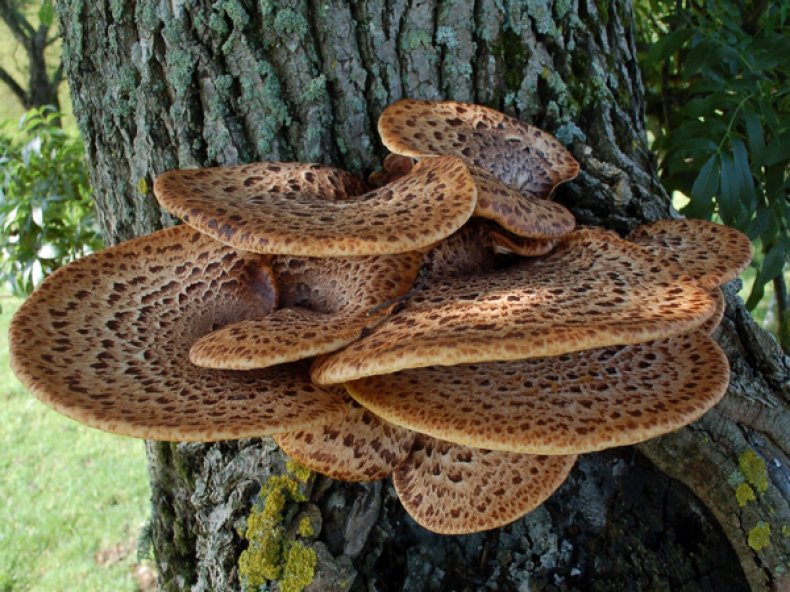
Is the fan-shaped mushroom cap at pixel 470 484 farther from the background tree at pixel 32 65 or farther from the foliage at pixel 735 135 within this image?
the background tree at pixel 32 65

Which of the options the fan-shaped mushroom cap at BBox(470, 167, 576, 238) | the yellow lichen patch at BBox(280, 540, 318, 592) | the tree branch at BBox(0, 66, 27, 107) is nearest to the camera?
the fan-shaped mushroom cap at BBox(470, 167, 576, 238)

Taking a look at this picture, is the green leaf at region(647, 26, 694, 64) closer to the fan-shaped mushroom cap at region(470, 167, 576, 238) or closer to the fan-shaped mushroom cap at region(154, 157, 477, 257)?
the fan-shaped mushroom cap at region(470, 167, 576, 238)

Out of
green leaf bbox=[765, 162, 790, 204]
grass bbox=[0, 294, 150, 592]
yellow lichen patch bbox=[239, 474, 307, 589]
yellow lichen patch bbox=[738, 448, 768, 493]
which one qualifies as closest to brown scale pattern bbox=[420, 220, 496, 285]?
yellow lichen patch bbox=[239, 474, 307, 589]

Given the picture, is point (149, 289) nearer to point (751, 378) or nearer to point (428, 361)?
point (428, 361)

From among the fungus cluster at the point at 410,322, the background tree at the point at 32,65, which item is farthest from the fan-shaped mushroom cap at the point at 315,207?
the background tree at the point at 32,65

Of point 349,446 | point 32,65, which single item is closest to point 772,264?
point 349,446
